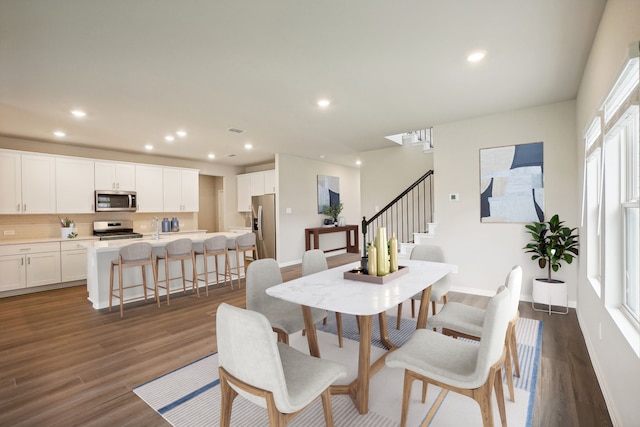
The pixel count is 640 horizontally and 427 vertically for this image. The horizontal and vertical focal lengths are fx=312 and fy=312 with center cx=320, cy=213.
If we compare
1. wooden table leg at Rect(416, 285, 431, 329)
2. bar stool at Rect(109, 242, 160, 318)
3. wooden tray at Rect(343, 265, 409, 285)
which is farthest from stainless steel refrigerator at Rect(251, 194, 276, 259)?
wooden table leg at Rect(416, 285, 431, 329)

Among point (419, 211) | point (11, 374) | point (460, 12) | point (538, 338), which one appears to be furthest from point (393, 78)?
point (11, 374)

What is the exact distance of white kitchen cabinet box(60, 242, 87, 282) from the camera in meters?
5.42

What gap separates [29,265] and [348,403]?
5756 millimetres

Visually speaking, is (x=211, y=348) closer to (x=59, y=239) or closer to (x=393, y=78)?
(x=393, y=78)

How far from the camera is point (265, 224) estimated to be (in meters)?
7.45

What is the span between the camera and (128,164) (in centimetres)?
640

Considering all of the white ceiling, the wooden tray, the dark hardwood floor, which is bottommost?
the dark hardwood floor

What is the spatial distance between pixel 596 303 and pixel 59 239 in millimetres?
7362

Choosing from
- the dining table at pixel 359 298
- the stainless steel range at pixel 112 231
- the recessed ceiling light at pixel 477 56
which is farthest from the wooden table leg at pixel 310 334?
the stainless steel range at pixel 112 231

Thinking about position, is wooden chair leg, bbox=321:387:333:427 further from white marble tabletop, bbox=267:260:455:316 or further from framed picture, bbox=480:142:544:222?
framed picture, bbox=480:142:544:222

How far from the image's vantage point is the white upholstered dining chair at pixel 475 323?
199 centimetres

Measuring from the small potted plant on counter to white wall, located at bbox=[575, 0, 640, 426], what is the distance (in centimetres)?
737

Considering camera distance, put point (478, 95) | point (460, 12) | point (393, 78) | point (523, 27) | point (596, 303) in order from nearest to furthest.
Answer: point (460, 12) < point (523, 27) < point (596, 303) < point (393, 78) < point (478, 95)

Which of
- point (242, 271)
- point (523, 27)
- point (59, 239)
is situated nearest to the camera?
point (523, 27)
